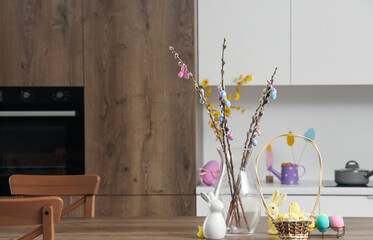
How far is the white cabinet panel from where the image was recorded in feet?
10.4

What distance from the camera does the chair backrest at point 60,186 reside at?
7.58 feet

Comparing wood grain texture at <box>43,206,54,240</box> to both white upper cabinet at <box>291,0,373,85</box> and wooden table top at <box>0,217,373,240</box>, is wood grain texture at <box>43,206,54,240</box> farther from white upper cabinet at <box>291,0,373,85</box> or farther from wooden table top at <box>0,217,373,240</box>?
white upper cabinet at <box>291,0,373,85</box>

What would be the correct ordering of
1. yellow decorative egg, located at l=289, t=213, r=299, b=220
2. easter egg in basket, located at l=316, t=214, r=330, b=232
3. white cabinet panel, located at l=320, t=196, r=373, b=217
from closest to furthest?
1. yellow decorative egg, located at l=289, t=213, r=299, b=220
2. easter egg in basket, located at l=316, t=214, r=330, b=232
3. white cabinet panel, located at l=320, t=196, r=373, b=217

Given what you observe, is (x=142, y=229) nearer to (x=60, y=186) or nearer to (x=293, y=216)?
(x=293, y=216)

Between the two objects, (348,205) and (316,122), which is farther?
(316,122)

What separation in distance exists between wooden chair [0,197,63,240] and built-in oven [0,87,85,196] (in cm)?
183

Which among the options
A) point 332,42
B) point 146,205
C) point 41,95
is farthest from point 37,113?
point 332,42

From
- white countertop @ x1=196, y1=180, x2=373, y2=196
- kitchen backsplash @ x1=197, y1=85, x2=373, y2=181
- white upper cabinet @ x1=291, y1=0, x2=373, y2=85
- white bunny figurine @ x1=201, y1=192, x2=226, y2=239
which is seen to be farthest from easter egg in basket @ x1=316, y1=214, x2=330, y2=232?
kitchen backsplash @ x1=197, y1=85, x2=373, y2=181

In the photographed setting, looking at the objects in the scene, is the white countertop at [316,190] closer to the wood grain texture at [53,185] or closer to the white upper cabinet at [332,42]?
the white upper cabinet at [332,42]

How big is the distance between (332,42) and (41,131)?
6.05ft

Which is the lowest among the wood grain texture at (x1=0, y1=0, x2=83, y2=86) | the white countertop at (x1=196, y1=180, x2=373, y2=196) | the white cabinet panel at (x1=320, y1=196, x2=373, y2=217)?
the white cabinet panel at (x1=320, y1=196, x2=373, y2=217)

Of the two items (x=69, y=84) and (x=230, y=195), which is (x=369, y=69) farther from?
(x=230, y=195)

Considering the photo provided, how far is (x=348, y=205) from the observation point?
10.4 feet

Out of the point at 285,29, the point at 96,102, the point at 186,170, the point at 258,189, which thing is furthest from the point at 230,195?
the point at 285,29
